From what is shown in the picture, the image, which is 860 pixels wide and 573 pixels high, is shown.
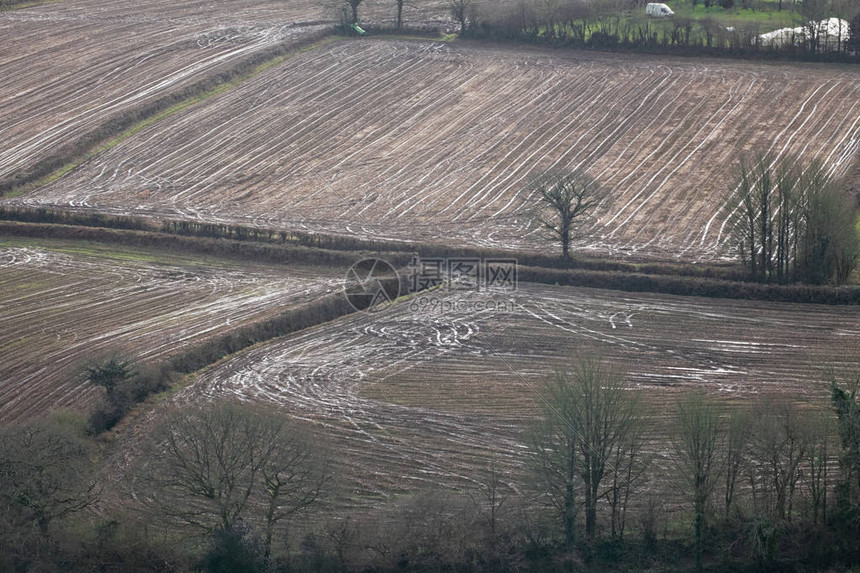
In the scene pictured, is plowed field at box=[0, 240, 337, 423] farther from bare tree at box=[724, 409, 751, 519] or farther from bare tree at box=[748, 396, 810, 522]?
bare tree at box=[748, 396, 810, 522]

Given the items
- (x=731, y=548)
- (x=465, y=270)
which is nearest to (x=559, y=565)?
(x=731, y=548)

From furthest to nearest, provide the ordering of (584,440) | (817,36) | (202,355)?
(817,36), (202,355), (584,440)

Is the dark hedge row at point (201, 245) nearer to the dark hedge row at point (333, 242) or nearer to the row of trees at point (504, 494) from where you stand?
the dark hedge row at point (333, 242)

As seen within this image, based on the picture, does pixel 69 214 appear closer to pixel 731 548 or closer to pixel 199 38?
pixel 199 38

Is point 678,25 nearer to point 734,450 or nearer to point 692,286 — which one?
point 692,286

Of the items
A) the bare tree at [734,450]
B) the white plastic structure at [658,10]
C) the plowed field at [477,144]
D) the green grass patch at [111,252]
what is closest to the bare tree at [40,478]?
the bare tree at [734,450]

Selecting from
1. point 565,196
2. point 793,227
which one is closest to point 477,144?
point 565,196
